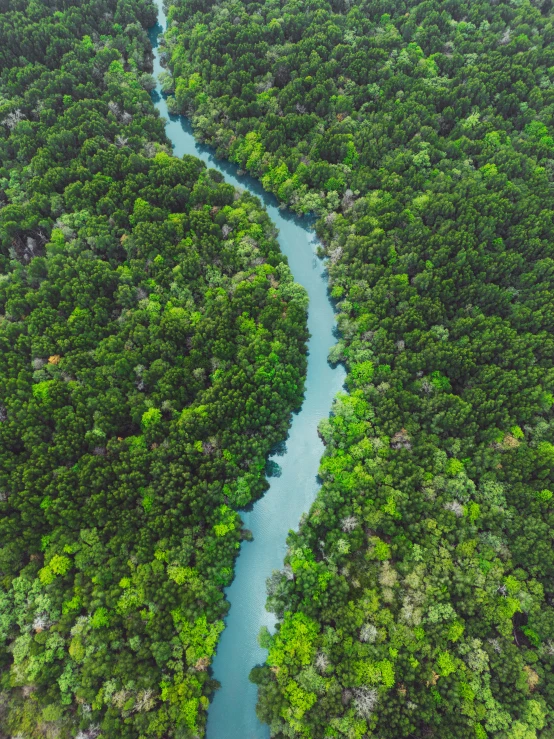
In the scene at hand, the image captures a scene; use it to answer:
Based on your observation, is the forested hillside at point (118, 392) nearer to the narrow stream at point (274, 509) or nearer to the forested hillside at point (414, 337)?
the narrow stream at point (274, 509)

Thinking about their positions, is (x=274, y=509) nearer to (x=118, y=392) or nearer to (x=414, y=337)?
(x=118, y=392)

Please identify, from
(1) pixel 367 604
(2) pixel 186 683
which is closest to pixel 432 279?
(1) pixel 367 604

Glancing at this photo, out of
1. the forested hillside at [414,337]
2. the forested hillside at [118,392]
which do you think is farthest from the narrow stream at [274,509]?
the forested hillside at [414,337]

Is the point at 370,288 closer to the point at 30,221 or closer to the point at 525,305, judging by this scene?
the point at 525,305

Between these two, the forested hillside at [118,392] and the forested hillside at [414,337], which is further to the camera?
the forested hillside at [414,337]

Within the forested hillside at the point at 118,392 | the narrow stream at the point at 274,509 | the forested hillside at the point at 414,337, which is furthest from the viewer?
the narrow stream at the point at 274,509

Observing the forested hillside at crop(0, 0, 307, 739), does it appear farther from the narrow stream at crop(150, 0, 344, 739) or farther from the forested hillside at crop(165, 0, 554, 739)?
the forested hillside at crop(165, 0, 554, 739)

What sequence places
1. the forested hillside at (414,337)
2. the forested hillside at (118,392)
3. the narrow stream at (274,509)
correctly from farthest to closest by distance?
the narrow stream at (274,509), the forested hillside at (414,337), the forested hillside at (118,392)

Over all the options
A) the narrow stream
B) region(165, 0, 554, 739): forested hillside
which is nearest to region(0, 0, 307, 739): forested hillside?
the narrow stream
